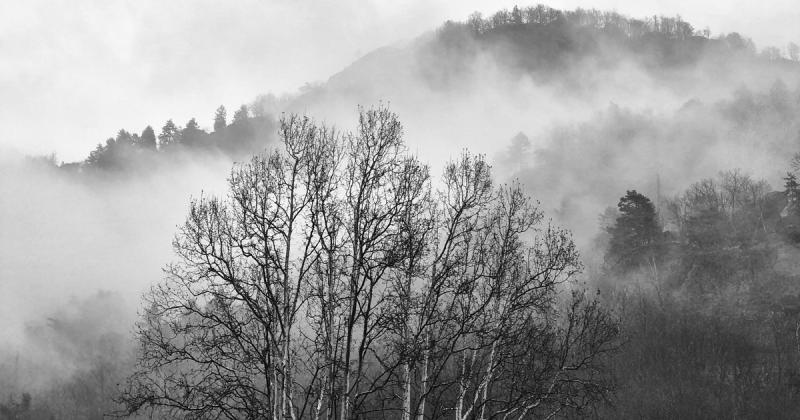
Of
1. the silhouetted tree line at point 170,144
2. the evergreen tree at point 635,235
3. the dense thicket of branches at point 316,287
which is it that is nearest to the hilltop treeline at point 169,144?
the silhouetted tree line at point 170,144

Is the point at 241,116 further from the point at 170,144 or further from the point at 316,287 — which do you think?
the point at 316,287

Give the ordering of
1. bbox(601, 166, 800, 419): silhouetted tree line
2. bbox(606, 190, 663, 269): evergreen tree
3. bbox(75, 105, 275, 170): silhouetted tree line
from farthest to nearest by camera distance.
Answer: bbox(75, 105, 275, 170): silhouetted tree line, bbox(606, 190, 663, 269): evergreen tree, bbox(601, 166, 800, 419): silhouetted tree line

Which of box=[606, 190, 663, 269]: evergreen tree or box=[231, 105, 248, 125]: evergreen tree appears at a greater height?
box=[231, 105, 248, 125]: evergreen tree

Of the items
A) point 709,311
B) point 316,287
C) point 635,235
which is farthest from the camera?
point 635,235

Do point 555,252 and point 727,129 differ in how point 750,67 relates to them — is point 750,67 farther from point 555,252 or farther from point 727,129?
point 555,252

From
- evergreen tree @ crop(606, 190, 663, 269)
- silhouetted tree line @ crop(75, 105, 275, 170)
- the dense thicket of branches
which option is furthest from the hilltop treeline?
the dense thicket of branches

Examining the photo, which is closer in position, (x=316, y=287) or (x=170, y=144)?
(x=316, y=287)

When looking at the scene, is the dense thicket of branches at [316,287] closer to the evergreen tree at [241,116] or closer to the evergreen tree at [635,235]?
the evergreen tree at [635,235]

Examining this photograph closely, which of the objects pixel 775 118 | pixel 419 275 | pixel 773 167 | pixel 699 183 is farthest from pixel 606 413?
pixel 775 118

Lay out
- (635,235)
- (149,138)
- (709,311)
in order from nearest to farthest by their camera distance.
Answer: (709,311), (635,235), (149,138)

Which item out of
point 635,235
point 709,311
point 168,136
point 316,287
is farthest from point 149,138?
point 316,287

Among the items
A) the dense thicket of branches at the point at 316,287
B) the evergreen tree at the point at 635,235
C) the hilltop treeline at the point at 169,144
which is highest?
the hilltop treeline at the point at 169,144

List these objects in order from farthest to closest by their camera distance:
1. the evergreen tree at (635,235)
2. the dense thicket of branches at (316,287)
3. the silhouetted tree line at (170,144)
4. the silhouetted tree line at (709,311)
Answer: the silhouetted tree line at (170,144)
the evergreen tree at (635,235)
the silhouetted tree line at (709,311)
the dense thicket of branches at (316,287)

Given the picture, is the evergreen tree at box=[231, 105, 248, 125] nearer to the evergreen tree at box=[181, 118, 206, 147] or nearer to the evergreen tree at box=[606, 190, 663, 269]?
the evergreen tree at box=[181, 118, 206, 147]
